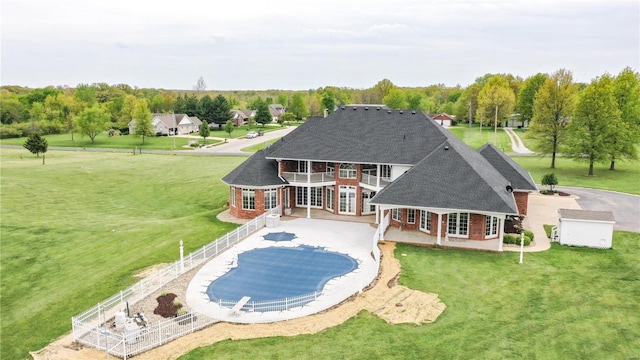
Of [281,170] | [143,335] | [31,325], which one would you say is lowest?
[31,325]

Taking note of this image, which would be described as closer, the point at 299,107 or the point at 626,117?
the point at 626,117

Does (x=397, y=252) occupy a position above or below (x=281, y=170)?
below

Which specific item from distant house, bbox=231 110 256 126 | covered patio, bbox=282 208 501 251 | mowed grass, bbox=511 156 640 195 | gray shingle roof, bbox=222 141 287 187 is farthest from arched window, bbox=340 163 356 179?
distant house, bbox=231 110 256 126

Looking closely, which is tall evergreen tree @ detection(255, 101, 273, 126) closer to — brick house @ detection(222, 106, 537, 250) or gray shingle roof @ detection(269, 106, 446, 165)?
brick house @ detection(222, 106, 537, 250)

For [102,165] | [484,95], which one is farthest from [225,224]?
[484,95]

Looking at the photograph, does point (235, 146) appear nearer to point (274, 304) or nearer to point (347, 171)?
point (347, 171)

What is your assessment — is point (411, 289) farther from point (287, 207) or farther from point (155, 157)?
point (155, 157)

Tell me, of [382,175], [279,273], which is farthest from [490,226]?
[279,273]
